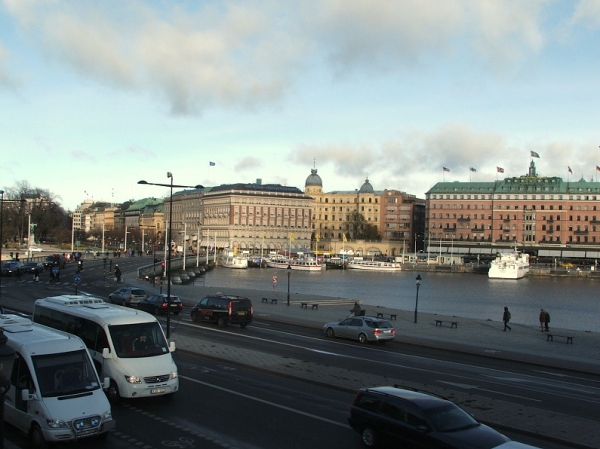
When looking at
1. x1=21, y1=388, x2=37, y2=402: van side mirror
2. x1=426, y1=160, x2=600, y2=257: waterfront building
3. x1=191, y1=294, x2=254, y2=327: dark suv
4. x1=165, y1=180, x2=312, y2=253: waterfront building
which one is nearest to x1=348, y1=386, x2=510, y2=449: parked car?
x1=21, y1=388, x2=37, y2=402: van side mirror

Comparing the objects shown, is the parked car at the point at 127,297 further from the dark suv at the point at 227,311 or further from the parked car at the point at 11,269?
the parked car at the point at 11,269

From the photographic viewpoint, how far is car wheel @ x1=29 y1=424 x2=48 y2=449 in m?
13.3

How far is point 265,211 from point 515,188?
6906 cm

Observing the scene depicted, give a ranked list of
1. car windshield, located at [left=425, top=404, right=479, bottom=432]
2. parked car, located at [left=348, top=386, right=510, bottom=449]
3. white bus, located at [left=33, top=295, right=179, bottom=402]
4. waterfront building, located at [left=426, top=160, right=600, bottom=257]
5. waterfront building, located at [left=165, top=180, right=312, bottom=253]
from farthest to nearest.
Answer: waterfront building, located at [left=165, top=180, right=312, bottom=253]
waterfront building, located at [left=426, top=160, right=600, bottom=257]
white bus, located at [left=33, top=295, right=179, bottom=402]
car windshield, located at [left=425, top=404, right=479, bottom=432]
parked car, located at [left=348, top=386, right=510, bottom=449]

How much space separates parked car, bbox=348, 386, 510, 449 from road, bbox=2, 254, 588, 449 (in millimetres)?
809

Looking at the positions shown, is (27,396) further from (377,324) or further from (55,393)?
(377,324)

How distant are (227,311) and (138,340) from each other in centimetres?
1891

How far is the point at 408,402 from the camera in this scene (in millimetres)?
13406

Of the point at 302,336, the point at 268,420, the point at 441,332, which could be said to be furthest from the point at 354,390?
the point at 441,332

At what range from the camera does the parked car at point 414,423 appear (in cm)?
1233

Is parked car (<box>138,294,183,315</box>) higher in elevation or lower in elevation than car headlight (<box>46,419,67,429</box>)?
lower

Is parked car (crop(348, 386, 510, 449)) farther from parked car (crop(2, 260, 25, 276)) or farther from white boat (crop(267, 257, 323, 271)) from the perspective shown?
white boat (crop(267, 257, 323, 271))

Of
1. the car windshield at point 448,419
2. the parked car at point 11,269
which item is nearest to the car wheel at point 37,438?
the car windshield at point 448,419

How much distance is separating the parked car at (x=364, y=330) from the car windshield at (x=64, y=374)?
A: 20.0m
